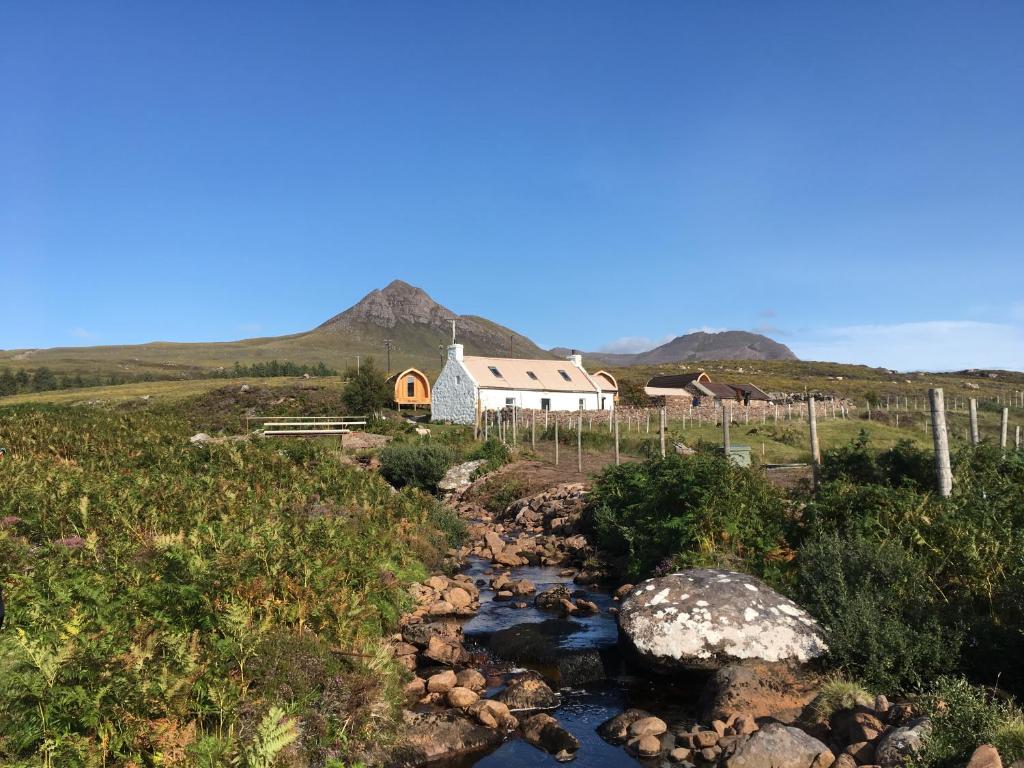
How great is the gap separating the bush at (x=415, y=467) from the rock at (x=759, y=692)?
19716 millimetres

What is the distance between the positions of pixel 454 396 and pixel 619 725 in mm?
43249

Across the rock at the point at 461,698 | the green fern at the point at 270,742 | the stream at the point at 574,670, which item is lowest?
the stream at the point at 574,670

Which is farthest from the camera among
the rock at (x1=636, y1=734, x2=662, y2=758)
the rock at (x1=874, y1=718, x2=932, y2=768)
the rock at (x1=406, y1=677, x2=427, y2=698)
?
the rock at (x1=406, y1=677, x2=427, y2=698)

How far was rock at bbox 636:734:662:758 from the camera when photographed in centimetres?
811

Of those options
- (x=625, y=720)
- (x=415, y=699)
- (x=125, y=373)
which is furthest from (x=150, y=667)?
(x=125, y=373)

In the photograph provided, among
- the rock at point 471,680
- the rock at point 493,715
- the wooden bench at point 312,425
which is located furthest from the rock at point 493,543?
the wooden bench at point 312,425

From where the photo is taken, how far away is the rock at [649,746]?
26.6 feet

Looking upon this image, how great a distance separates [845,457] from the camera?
15578mm

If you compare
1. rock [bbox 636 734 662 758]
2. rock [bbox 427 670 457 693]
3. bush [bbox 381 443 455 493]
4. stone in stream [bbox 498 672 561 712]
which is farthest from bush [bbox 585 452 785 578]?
bush [bbox 381 443 455 493]

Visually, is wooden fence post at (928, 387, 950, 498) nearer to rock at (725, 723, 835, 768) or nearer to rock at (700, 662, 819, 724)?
rock at (700, 662, 819, 724)

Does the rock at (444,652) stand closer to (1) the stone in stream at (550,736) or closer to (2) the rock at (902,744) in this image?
(1) the stone in stream at (550,736)

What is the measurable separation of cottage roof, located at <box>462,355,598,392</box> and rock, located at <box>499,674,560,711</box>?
130 ft

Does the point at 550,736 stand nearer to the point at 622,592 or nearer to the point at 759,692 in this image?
the point at 759,692

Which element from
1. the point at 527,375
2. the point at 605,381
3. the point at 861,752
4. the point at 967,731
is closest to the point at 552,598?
the point at 861,752
